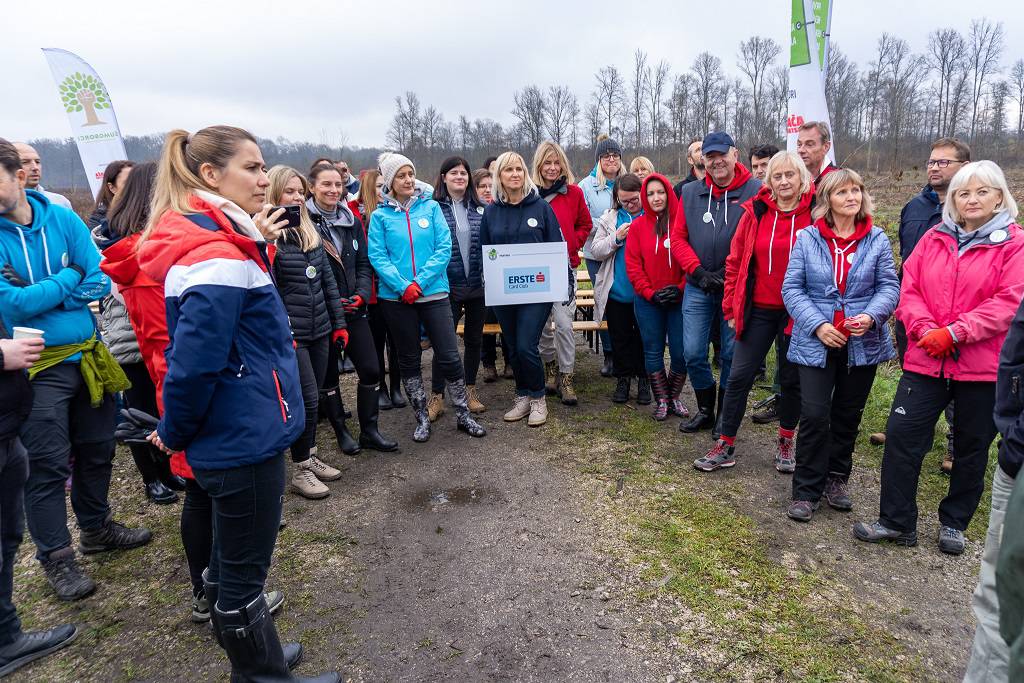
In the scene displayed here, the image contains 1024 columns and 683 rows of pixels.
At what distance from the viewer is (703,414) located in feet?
17.2

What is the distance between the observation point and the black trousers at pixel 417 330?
16.7 ft

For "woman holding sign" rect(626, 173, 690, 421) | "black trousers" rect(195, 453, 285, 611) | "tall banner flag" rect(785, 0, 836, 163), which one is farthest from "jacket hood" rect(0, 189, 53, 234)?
"tall banner flag" rect(785, 0, 836, 163)

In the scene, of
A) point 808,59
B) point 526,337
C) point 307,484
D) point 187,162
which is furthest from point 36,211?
point 808,59

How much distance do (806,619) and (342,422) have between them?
3688mm

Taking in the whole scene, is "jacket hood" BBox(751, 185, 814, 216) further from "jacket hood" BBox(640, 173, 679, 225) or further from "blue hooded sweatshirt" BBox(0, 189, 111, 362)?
"blue hooded sweatshirt" BBox(0, 189, 111, 362)

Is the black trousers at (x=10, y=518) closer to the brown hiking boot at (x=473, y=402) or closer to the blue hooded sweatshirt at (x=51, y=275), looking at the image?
the blue hooded sweatshirt at (x=51, y=275)

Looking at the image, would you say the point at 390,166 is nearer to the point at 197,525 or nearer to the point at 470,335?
the point at 470,335

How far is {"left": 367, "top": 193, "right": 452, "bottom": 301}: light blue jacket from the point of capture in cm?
500

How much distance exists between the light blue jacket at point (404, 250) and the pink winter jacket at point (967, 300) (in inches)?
131

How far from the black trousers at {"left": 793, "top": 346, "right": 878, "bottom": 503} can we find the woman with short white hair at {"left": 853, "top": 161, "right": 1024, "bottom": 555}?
0.33 meters

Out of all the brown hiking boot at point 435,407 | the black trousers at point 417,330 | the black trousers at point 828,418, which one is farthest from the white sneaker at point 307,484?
the black trousers at point 828,418

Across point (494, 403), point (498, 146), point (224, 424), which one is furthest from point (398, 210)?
point (498, 146)

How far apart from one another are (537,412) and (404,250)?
6.13ft

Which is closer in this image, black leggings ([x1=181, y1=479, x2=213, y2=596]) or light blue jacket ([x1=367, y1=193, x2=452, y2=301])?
black leggings ([x1=181, y1=479, x2=213, y2=596])
